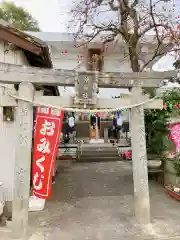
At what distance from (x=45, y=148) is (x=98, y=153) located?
10.5 metres

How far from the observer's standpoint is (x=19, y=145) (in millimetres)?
4574

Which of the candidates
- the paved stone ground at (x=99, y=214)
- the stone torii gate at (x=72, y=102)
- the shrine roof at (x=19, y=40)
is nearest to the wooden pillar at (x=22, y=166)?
the stone torii gate at (x=72, y=102)

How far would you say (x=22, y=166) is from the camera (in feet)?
14.9

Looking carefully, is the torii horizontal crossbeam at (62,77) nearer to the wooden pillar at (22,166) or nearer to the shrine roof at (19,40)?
the wooden pillar at (22,166)

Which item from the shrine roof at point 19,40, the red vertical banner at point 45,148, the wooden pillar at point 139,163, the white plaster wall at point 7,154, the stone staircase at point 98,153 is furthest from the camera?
the stone staircase at point 98,153

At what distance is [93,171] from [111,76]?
7107mm

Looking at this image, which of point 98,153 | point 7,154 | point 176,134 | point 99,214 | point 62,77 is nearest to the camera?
point 62,77

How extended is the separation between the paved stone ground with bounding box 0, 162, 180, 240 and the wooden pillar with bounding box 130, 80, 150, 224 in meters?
0.34

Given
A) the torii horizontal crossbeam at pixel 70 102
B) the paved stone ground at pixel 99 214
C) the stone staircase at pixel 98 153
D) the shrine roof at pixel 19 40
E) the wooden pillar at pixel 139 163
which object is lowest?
the paved stone ground at pixel 99 214

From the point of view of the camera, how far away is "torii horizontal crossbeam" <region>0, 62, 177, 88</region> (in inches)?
183

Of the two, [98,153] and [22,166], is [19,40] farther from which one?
[98,153]

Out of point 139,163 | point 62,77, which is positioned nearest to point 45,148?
point 62,77

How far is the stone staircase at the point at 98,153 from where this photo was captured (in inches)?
565

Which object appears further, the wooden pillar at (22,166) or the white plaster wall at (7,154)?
the white plaster wall at (7,154)
